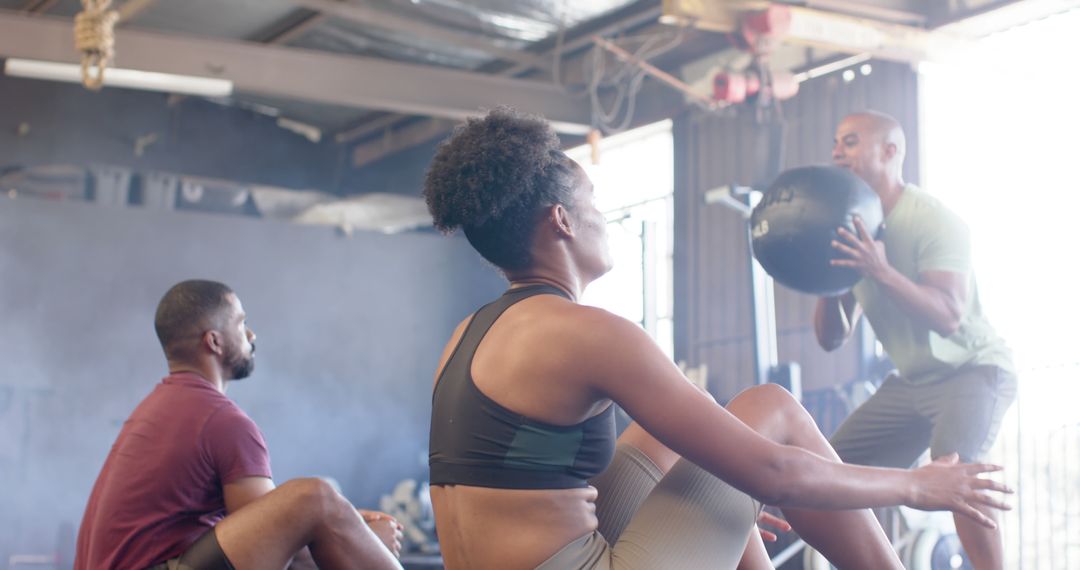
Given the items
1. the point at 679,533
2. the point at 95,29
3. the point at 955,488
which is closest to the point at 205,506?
the point at 679,533

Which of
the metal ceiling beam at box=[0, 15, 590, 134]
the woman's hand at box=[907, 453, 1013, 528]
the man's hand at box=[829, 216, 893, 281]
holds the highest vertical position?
the metal ceiling beam at box=[0, 15, 590, 134]

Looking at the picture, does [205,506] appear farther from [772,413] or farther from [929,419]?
[929,419]

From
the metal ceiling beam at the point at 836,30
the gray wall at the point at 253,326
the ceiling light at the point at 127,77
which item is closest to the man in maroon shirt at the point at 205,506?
the metal ceiling beam at the point at 836,30

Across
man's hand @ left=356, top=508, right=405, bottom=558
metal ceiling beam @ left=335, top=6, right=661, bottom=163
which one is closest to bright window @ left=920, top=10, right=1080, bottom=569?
metal ceiling beam @ left=335, top=6, right=661, bottom=163

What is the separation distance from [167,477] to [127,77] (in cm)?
436

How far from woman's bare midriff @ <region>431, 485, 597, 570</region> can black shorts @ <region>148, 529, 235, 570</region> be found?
850 millimetres

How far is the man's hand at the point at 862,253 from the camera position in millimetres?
3393

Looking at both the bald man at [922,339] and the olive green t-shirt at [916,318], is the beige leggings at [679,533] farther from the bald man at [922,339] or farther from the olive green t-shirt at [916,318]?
the olive green t-shirt at [916,318]

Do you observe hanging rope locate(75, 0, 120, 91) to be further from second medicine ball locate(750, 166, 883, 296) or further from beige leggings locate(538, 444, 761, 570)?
beige leggings locate(538, 444, 761, 570)

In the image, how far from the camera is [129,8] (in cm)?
702

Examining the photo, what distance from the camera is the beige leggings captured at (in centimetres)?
178

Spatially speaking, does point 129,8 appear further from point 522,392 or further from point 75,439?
point 522,392

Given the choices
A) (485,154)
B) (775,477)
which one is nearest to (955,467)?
(775,477)

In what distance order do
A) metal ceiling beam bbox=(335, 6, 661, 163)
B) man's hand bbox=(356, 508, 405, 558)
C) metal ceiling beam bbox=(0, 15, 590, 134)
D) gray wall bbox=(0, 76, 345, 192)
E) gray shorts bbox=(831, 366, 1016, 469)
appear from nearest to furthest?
man's hand bbox=(356, 508, 405, 558), gray shorts bbox=(831, 366, 1016, 469), metal ceiling beam bbox=(0, 15, 590, 134), gray wall bbox=(0, 76, 345, 192), metal ceiling beam bbox=(335, 6, 661, 163)
